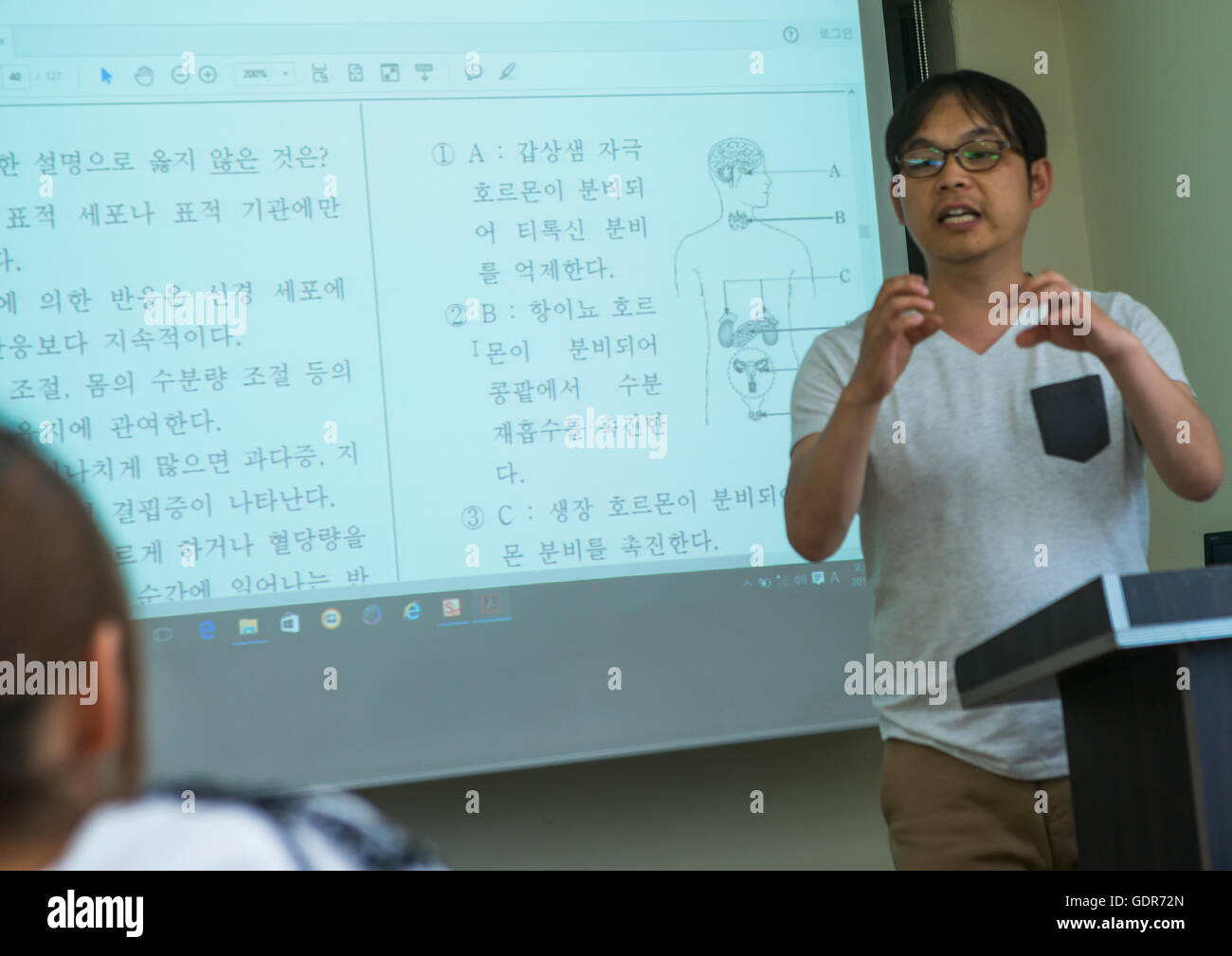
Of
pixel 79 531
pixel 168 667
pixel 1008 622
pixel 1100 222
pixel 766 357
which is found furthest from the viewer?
pixel 1100 222

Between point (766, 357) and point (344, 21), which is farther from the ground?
point (344, 21)

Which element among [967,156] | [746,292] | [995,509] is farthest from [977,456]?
[746,292]

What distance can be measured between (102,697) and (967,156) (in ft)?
4.70

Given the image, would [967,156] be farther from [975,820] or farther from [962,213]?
[975,820]

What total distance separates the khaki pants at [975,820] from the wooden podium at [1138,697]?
0.13 metres

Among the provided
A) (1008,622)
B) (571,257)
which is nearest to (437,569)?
(571,257)

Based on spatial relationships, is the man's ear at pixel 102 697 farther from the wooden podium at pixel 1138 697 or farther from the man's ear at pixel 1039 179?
the man's ear at pixel 1039 179

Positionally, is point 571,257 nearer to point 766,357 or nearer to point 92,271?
point 766,357

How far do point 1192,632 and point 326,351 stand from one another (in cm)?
169

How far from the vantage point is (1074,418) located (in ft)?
4.74

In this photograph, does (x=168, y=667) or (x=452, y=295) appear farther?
(x=452, y=295)

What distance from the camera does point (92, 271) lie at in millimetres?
2133

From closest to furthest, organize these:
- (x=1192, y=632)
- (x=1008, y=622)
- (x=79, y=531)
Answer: (x=79, y=531), (x=1192, y=632), (x=1008, y=622)

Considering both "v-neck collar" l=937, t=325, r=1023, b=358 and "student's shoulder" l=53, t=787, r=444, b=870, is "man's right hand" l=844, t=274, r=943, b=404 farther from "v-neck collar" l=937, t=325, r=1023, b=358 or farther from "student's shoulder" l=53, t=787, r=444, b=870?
"student's shoulder" l=53, t=787, r=444, b=870
